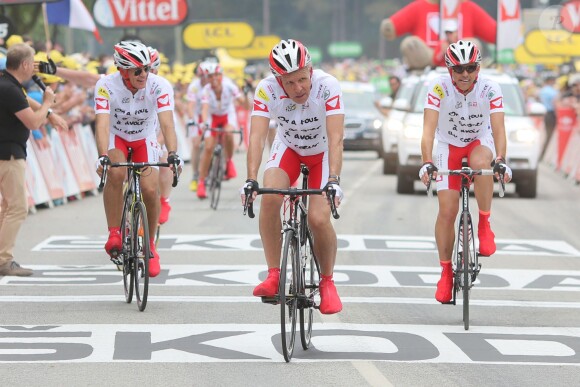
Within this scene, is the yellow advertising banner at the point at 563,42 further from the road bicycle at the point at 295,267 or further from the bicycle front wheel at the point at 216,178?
the road bicycle at the point at 295,267

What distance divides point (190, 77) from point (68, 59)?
13.3 metres

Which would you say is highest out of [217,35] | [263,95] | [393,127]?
[263,95]

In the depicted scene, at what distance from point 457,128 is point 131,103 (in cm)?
273

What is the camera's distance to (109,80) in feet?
40.5

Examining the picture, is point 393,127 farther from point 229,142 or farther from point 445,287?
point 445,287

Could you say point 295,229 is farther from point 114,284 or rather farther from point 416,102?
point 416,102

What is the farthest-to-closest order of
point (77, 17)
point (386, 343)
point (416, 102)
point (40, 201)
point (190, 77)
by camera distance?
1. point (190, 77)
2. point (77, 17)
3. point (416, 102)
4. point (40, 201)
5. point (386, 343)

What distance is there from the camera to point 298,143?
9977mm

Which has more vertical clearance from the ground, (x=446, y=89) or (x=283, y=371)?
(x=446, y=89)

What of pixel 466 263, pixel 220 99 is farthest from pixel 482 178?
pixel 220 99

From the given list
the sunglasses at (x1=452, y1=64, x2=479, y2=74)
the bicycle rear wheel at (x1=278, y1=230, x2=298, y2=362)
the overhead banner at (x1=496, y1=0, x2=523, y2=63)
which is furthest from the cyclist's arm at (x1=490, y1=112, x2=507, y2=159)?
the overhead banner at (x1=496, y1=0, x2=523, y2=63)

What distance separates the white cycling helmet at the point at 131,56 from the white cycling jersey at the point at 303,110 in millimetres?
2214

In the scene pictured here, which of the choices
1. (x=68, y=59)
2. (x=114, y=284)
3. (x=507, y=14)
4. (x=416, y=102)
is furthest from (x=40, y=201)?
(x=507, y=14)

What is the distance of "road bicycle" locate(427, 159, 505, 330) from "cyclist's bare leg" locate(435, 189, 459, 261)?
0.07 meters
